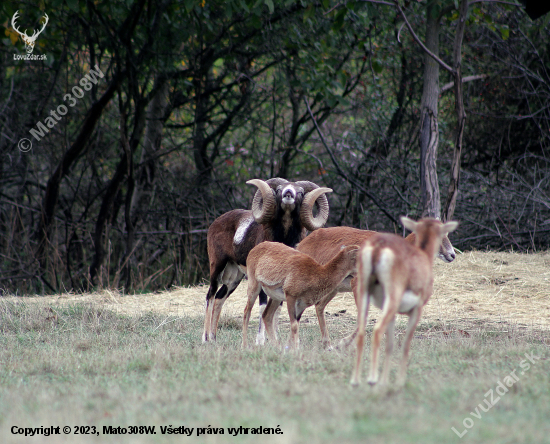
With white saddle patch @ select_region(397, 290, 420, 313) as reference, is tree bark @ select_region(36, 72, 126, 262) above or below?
above

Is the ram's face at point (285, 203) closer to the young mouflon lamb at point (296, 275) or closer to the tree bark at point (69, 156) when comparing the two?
the young mouflon lamb at point (296, 275)

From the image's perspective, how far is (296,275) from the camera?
668 cm

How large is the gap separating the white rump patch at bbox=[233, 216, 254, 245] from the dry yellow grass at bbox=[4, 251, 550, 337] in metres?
1.62

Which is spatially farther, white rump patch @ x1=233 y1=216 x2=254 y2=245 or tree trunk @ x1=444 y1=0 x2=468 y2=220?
tree trunk @ x1=444 y1=0 x2=468 y2=220

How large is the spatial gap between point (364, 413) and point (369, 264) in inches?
43.3

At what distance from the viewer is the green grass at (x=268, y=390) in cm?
365

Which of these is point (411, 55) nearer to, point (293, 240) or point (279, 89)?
point (279, 89)

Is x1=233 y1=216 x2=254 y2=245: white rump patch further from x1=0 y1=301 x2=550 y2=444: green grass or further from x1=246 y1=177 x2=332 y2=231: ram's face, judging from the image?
x1=0 y1=301 x2=550 y2=444: green grass

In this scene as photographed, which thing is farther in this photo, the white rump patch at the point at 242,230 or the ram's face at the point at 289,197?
the white rump patch at the point at 242,230

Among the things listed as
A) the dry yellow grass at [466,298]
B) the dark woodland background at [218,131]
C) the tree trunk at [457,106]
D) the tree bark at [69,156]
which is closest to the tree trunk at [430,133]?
the tree trunk at [457,106]

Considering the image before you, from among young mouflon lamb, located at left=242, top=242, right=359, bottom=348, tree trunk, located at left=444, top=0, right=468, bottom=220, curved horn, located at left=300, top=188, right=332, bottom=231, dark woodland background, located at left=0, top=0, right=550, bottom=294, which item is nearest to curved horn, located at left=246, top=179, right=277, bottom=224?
curved horn, located at left=300, top=188, right=332, bottom=231

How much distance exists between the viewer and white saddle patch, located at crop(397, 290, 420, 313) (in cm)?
461

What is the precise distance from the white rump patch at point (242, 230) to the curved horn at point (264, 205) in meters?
0.26

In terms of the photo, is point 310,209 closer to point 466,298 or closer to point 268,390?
point 466,298
